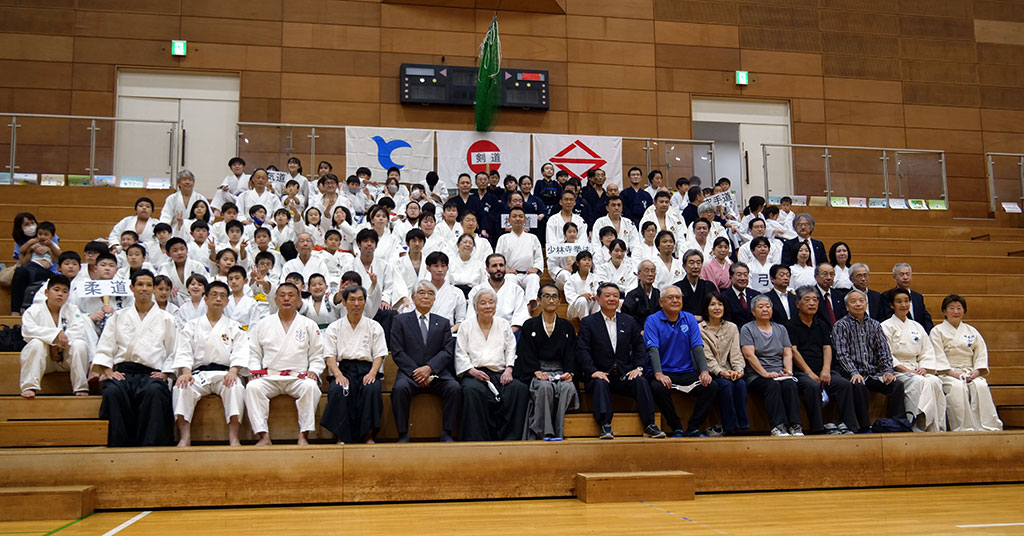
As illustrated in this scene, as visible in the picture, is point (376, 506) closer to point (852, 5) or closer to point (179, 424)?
point (179, 424)

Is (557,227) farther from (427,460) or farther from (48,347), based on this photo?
(48,347)

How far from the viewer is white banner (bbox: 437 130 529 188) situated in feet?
38.5

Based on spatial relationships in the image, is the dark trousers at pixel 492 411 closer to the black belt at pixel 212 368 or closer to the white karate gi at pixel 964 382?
the black belt at pixel 212 368

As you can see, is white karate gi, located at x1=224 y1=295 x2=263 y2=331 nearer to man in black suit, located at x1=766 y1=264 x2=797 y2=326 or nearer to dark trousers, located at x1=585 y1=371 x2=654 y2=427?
dark trousers, located at x1=585 y1=371 x2=654 y2=427

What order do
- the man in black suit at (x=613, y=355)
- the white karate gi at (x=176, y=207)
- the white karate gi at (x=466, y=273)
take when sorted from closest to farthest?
the man in black suit at (x=613, y=355), the white karate gi at (x=466, y=273), the white karate gi at (x=176, y=207)

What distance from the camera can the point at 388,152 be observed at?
37.7 feet

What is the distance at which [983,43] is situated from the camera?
560 inches

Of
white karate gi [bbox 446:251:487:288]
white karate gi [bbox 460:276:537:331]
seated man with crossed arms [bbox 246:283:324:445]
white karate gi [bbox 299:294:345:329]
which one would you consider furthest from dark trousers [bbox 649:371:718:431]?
white karate gi [bbox 299:294:345:329]

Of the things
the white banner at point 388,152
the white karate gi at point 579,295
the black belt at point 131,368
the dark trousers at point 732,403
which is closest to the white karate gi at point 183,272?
the black belt at point 131,368

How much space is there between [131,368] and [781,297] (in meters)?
5.33

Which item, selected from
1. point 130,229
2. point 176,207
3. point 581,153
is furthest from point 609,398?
point 581,153

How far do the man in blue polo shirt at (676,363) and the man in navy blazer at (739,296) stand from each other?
80cm

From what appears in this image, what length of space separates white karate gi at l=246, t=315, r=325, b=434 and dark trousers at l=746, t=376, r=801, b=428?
336 centimetres

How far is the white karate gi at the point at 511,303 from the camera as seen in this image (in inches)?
270
